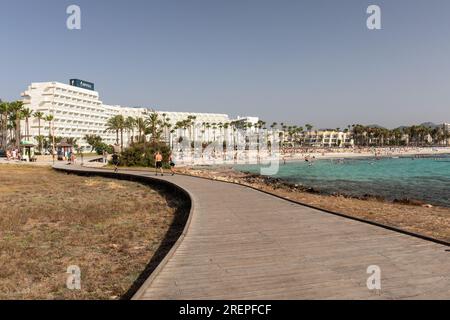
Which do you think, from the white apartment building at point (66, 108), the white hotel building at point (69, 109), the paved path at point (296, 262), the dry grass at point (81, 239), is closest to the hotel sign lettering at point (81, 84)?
the white hotel building at point (69, 109)

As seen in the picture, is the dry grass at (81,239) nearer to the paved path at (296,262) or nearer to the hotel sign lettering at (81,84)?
the paved path at (296,262)

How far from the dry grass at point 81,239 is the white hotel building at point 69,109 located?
351 ft

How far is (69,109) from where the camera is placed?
12794 cm

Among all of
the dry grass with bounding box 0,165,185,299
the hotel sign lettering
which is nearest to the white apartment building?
the hotel sign lettering

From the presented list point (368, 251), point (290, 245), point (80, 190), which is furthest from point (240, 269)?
point (80, 190)

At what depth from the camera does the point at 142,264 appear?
915cm

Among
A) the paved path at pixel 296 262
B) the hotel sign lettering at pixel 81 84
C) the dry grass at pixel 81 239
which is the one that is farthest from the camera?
the hotel sign lettering at pixel 81 84

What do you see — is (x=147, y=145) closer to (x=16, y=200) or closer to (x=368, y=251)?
(x=16, y=200)

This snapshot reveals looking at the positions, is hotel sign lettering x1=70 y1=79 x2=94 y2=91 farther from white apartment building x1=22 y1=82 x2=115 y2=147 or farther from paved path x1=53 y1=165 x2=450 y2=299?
paved path x1=53 y1=165 x2=450 y2=299

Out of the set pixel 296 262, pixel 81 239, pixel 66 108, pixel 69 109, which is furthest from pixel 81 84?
pixel 296 262

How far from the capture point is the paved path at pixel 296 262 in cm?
588

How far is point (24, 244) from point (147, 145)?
33.8m

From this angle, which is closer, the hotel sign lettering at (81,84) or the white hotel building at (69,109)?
the white hotel building at (69,109)

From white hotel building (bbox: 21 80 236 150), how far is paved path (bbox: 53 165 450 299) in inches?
4766
